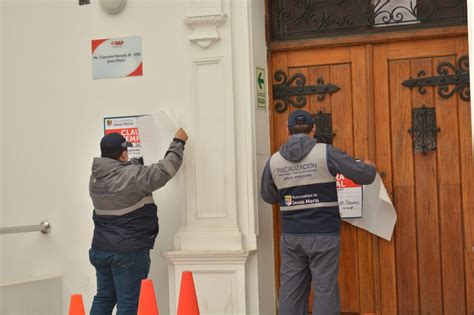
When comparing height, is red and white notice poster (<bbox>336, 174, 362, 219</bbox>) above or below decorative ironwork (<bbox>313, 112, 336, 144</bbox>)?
below

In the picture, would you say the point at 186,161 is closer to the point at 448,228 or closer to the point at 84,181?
the point at 84,181

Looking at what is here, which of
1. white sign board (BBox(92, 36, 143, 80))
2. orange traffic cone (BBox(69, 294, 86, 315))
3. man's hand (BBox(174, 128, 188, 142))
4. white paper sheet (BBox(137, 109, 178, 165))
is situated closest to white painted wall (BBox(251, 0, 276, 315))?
man's hand (BBox(174, 128, 188, 142))

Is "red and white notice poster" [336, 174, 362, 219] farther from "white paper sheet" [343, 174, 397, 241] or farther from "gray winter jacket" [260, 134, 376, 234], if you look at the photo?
"gray winter jacket" [260, 134, 376, 234]

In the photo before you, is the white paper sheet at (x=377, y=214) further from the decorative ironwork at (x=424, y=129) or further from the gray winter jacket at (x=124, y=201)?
the gray winter jacket at (x=124, y=201)

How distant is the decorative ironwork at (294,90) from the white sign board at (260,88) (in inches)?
6.6

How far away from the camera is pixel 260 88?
7.77 meters

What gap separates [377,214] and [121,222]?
2129 millimetres

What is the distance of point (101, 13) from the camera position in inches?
317

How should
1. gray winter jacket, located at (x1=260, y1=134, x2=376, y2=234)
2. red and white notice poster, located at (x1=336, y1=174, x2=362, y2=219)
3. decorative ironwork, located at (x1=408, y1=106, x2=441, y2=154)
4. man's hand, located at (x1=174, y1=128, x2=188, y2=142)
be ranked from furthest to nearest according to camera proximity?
1. red and white notice poster, located at (x1=336, y1=174, x2=362, y2=219)
2. decorative ironwork, located at (x1=408, y1=106, x2=441, y2=154)
3. man's hand, located at (x1=174, y1=128, x2=188, y2=142)
4. gray winter jacket, located at (x1=260, y1=134, x2=376, y2=234)

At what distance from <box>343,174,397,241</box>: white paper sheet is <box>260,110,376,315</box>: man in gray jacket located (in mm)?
836

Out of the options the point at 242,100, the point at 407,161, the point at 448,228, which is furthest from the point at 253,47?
the point at 448,228

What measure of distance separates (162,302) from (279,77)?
218 centimetres

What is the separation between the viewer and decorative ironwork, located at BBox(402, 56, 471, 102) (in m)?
7.49

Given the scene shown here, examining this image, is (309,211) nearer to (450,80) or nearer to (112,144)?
(112,144)
